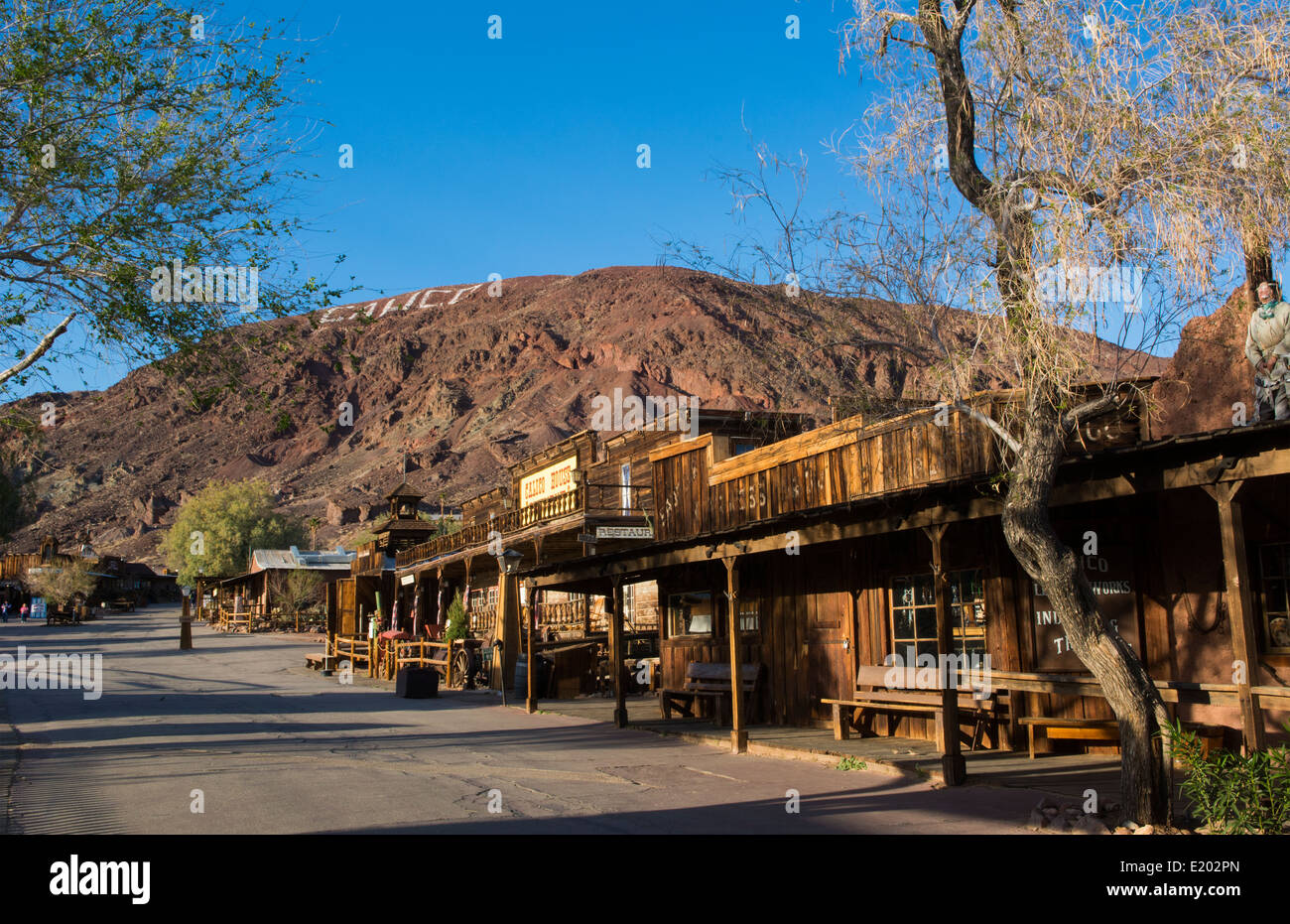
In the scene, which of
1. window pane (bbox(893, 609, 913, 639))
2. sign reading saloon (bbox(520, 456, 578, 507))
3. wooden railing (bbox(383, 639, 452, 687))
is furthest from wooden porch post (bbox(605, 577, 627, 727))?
sign reading saloon (bbox(520, 456, 578, 507))

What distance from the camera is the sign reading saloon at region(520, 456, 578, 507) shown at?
3216 cm

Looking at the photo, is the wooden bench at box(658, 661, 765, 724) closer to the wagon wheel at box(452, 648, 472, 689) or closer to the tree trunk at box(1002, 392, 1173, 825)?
the tree trunk at box(1002, 392, 1173, 825)

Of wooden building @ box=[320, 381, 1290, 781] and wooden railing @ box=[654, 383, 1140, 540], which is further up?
wooden railing @ box=[654, 383, 1140, 540]

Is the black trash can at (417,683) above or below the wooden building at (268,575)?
below

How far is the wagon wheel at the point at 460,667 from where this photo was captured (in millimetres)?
23891

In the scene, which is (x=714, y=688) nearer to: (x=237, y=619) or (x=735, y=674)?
(x=735, y=674)

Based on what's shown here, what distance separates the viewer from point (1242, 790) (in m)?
6.13

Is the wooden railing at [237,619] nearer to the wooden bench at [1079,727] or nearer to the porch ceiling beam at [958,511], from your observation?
the porch ceiling beam at [958,511]

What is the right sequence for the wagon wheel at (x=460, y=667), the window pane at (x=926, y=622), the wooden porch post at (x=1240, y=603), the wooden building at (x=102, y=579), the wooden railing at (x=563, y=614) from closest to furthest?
the wooden porch post at (x=1240, y=603) < the window pane at (x=926, y=622) < the wagon wheel at (x=460, y=667) < the wooden railing at (x=563, y=614) < the wooden building at (x=102, y=579)

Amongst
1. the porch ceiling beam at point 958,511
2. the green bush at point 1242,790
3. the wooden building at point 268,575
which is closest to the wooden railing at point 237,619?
the wooden building at point 268,575

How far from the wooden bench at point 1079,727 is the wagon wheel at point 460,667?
633 inches

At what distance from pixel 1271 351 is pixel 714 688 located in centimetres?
920

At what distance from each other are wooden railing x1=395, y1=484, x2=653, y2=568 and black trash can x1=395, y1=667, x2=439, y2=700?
16.5 feet
